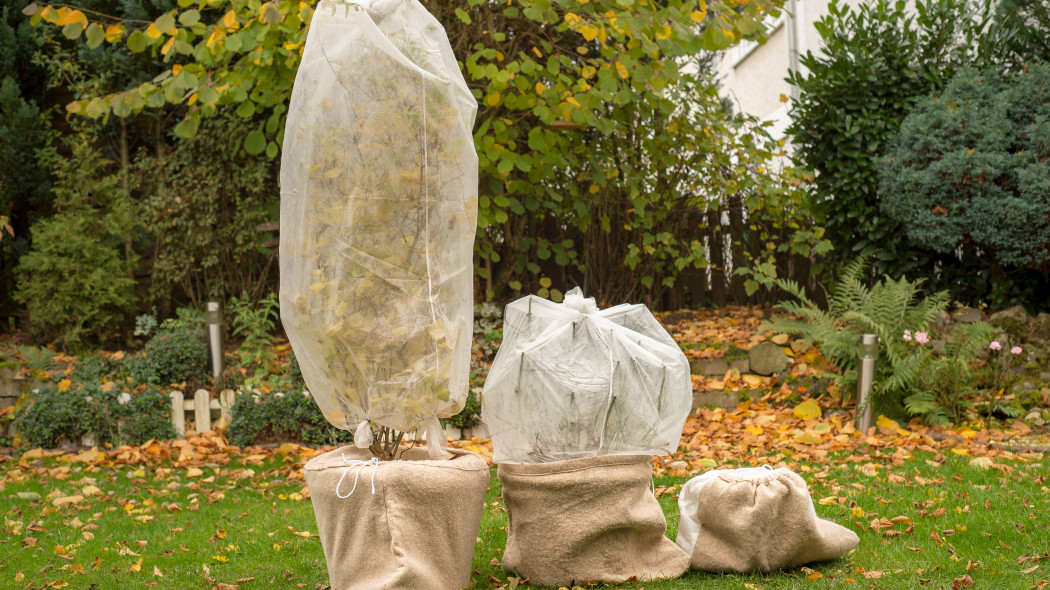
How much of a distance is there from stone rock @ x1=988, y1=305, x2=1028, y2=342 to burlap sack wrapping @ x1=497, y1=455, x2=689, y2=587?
4.24m

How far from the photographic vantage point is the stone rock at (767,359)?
6.53 metres

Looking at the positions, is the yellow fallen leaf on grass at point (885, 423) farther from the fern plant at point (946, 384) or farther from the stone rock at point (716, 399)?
the stone rock at point (716, 399)

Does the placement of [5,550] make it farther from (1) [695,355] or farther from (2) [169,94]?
(1) [695,355]

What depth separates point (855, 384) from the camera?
5.78 meters

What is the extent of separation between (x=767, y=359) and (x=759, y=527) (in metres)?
3.80

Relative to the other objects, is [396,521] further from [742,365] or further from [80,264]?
[80,264]

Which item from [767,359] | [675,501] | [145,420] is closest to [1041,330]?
[767,359]

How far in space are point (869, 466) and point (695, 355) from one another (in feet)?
7.38

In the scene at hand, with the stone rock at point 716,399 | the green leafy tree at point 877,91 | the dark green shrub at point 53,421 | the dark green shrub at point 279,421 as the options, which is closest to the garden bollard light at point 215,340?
the dark green shrub at point 279,421

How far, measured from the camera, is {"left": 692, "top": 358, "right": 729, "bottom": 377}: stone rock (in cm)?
665

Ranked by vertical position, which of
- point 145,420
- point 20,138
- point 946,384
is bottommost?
point 145,420

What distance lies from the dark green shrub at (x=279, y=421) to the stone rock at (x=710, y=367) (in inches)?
109

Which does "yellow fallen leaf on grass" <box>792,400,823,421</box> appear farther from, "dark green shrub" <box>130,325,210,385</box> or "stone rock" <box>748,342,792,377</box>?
"dark green shrub" <box>130,325,210,385</box>

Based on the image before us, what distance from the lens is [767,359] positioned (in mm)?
6570
